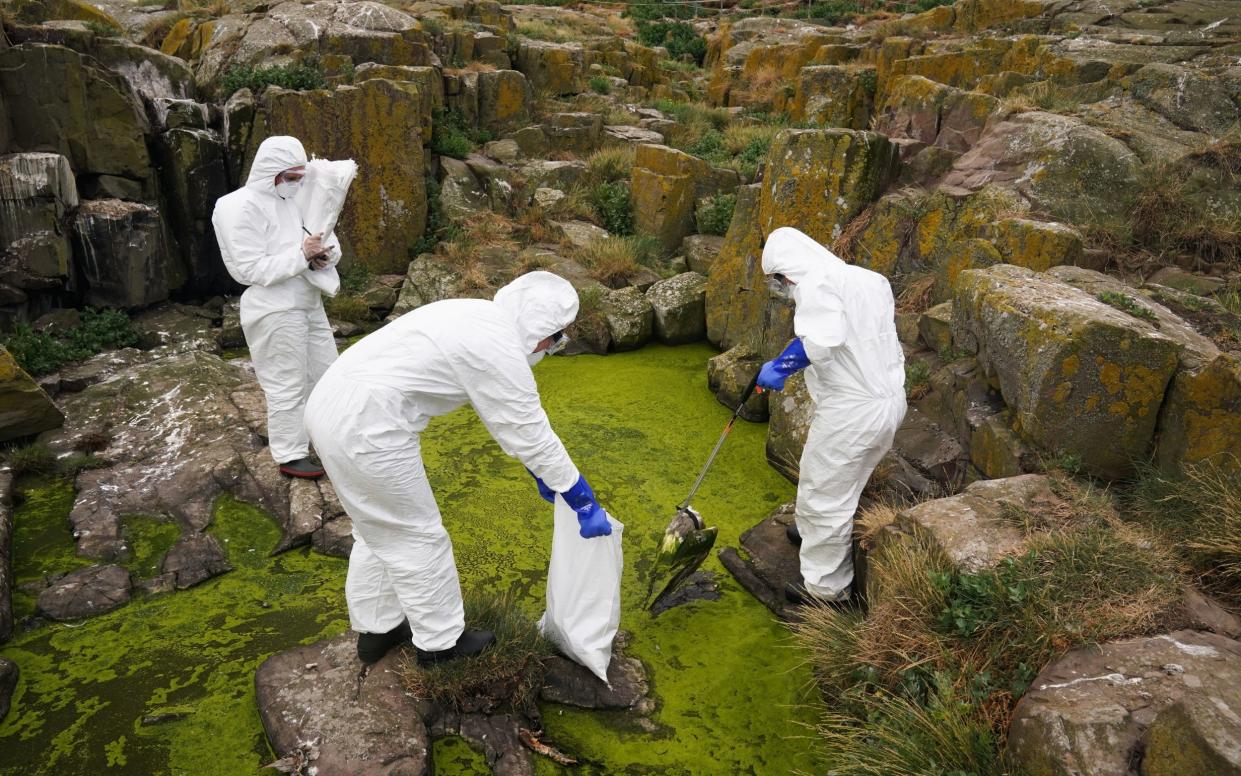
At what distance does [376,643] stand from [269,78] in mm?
7764

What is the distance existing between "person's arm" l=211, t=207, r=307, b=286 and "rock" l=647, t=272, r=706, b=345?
3589 millimetres

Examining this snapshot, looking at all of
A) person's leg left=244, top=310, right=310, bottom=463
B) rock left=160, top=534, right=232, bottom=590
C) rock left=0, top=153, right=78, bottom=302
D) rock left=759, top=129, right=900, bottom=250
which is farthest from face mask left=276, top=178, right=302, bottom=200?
rock left=759, top=129, right=900, bottom=250

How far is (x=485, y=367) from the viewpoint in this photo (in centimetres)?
277

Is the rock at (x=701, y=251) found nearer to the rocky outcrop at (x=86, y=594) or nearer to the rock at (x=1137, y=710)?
the rocky outcrop at (x=86, y=594)

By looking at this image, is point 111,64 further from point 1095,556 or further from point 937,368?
point 1095,556

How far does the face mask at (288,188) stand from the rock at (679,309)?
3.51 meters

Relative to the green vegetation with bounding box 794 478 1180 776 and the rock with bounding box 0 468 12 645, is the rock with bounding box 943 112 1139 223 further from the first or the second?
the rock with bounding box 0 468 12 645

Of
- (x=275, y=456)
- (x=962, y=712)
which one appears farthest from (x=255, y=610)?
(x=962, y=712)

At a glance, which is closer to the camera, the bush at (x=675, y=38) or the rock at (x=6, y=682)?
the rock at (x=6, y=682)

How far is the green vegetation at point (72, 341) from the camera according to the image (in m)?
5.81

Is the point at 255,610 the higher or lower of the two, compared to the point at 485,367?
lower

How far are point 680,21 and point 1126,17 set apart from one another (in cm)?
1458

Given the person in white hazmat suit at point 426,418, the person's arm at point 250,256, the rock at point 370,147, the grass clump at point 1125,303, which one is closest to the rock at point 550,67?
the rock at point 370,147

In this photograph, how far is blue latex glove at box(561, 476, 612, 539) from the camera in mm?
2928
